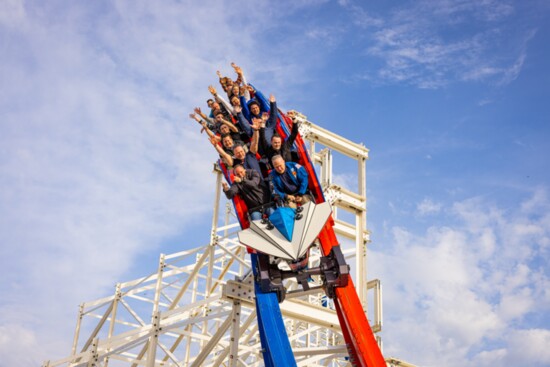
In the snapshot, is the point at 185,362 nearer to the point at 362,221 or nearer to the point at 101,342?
the point at 101,342

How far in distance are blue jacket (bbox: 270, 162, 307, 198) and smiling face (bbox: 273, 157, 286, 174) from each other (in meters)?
0.06

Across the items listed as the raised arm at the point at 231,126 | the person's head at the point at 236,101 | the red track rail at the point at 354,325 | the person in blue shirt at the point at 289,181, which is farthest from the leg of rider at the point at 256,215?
the person's head at the point at 236,101

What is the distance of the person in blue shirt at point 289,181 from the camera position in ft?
31.7

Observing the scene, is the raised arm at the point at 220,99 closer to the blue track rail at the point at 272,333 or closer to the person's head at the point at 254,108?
the person's head at the point at 254,108

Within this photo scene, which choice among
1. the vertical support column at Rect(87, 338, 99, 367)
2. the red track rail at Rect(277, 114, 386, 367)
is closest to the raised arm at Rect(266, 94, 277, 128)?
the red track rail at Rect(277, 114, 386, 367)

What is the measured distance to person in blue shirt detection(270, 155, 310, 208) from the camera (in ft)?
31.7

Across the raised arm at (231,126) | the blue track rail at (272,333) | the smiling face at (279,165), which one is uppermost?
the raised arm at (231,126)

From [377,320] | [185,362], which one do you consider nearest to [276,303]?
[377,320]

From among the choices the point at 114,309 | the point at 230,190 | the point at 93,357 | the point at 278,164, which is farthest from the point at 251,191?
the point at 114,309

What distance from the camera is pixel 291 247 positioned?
8617mm

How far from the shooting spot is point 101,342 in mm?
12891

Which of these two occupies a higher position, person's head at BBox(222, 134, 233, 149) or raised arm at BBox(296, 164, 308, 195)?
person's head at BBox(222, 134, 233, 149)

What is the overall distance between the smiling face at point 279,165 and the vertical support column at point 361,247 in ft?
8.98

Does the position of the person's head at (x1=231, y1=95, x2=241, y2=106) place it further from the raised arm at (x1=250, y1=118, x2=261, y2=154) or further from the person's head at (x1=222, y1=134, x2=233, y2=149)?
the raised arm at (x1=250, y1=118, x2=261, y2=154)
